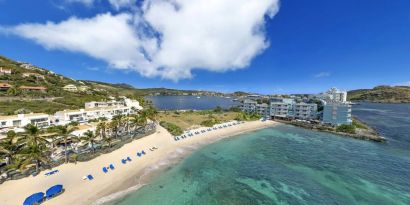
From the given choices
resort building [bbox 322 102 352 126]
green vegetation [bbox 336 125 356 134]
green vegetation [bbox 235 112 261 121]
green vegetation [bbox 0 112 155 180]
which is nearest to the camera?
green vegetation [bbox 0 112 155 180]

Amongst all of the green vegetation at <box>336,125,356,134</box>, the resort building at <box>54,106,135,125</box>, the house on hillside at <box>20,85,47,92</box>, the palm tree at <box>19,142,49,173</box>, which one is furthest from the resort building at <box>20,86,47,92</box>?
the green vegetation at <box>336,125,356,134</box>

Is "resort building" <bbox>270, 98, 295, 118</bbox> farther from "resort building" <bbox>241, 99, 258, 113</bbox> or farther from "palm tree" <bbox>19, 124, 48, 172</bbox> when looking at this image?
"palm tree" <bbox>19, 124, 48, 172</bbox>

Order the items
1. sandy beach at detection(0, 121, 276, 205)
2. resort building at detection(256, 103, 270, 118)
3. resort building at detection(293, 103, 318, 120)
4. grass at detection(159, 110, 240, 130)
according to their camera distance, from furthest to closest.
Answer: resort building at detection(256, 103, 270, 118) < resort building at detection(293, 103, 318, 120) < grass at detection(159, 110, 240, 130) < sandy beach at detection(0, 121, 276, 205)

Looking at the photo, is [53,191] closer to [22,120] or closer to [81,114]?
[22,120]

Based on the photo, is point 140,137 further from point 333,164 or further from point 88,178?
point 333,164

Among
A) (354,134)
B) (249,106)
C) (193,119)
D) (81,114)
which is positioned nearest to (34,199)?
(81,114)

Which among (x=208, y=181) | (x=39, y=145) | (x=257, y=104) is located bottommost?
(x=208, y=181)

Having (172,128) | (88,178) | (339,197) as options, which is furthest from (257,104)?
(88,178)

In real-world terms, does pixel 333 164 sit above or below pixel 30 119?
below
